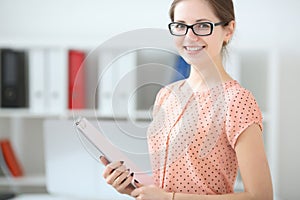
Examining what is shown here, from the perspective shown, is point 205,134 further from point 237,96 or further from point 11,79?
point 11,79

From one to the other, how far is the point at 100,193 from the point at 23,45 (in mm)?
829

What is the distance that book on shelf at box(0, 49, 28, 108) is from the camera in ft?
8.38

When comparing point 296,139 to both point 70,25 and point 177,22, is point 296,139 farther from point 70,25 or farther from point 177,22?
point 177,22

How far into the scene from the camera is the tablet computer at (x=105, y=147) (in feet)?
2.97

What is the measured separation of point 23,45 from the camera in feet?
8.28

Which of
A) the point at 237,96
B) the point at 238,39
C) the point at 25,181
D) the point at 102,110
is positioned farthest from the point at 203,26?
the point at 25,181

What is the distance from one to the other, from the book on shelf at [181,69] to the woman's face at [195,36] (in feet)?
0.07

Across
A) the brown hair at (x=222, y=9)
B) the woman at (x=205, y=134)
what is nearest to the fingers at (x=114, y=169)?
the woman at (x=205, y=134)

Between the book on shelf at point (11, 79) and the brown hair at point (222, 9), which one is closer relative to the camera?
the brown hair at point (222, 9)

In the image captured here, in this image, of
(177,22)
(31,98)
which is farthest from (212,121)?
(31,98)

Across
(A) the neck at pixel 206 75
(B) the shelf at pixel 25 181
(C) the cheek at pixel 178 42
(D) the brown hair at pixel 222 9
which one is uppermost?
(D) the brown hair at pixel 222 9

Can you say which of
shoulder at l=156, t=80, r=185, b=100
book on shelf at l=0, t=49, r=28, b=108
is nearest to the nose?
shoulder at l=156, t=80, r=185, b=100

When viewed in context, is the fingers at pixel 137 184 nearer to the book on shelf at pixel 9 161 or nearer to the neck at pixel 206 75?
the neck at pixel 206 75

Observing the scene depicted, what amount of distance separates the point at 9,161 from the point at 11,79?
1.43 ft
